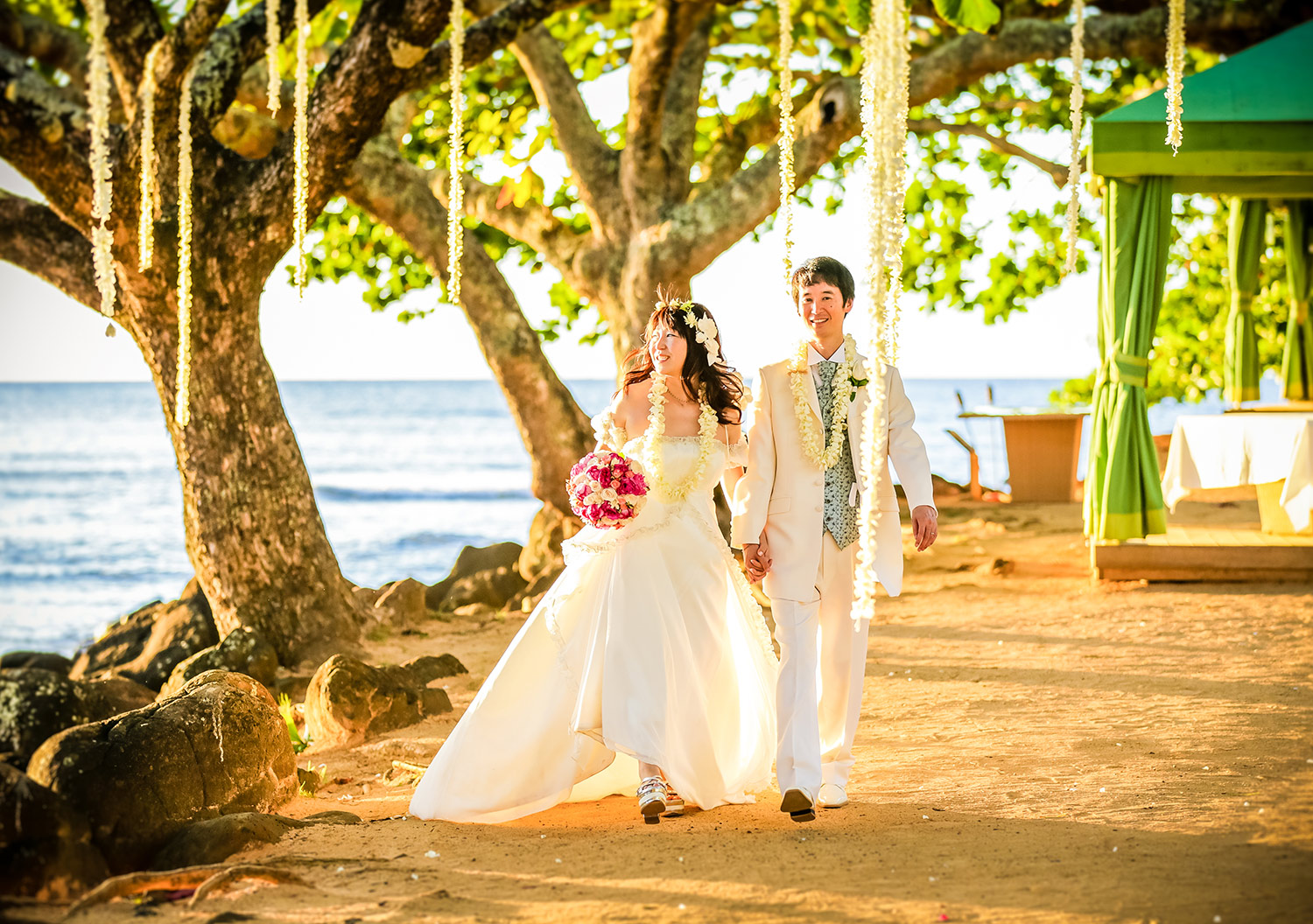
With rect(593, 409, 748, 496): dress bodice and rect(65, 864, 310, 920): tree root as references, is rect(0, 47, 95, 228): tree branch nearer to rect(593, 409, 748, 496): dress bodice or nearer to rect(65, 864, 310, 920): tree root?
rect(593, 409, 748, 496): dress bodice

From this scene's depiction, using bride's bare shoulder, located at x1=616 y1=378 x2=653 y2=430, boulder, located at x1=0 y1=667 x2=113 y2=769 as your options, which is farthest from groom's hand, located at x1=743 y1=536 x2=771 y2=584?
boulder, located at x1=0 y1=667 x2=113 y2=769

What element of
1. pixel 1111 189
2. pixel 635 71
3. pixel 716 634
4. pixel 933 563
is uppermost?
pixel 635 71

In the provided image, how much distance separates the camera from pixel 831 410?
4.34 meters

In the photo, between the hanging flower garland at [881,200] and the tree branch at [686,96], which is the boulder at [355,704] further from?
the tree branch at [686,96]

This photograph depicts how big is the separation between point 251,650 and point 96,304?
2516mm

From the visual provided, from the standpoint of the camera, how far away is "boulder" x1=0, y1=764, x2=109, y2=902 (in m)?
3.41

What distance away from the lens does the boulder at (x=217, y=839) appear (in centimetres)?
381

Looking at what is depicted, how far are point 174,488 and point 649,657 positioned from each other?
35.4 meters

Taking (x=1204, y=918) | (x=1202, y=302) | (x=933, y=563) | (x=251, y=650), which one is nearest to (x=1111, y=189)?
(x=933, y=563)

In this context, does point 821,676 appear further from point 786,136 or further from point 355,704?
point 355,704

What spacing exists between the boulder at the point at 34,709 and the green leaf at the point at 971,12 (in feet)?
18.4

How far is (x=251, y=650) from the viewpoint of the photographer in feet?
23.3

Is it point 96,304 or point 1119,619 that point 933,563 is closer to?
point 1119,619

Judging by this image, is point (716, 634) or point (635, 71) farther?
point (635, 71)
